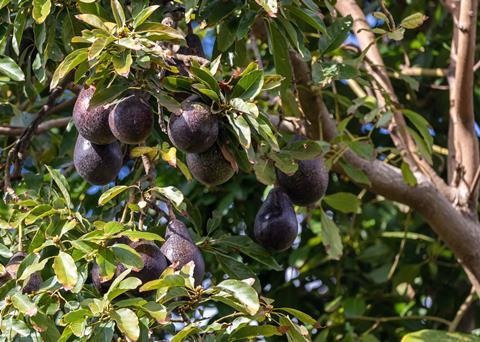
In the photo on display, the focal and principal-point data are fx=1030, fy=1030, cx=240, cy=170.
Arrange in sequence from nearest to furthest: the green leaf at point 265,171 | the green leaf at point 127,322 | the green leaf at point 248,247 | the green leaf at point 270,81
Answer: the green leaf at point 127,322
the green leaf at point 270,81
the green leaf at point 265,171
the green leaf at point 248,247

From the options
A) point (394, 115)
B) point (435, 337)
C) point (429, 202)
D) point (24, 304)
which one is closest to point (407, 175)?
point (429, 202)

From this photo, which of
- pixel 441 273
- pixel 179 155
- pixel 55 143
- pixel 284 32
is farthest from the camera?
pixel 441 273

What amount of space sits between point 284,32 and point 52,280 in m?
0.57

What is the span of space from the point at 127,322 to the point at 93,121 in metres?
0.31

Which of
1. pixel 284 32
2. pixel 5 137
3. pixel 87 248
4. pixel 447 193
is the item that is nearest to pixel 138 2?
pixel 284 32

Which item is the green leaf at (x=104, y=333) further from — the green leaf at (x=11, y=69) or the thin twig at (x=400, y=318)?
the thin twig at (x=400, y=318)

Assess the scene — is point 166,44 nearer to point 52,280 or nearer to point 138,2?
point 138,2

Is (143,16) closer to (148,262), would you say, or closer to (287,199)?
(148,262)

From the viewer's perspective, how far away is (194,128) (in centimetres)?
132

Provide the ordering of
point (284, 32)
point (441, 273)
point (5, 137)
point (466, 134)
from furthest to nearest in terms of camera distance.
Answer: point (441, 273) < point (466, 134) < point (5, 137) < point (284, 32)

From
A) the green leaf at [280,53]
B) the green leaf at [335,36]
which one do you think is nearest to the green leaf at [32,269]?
the green leaf at [280,53]

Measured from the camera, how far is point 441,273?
2730 mm

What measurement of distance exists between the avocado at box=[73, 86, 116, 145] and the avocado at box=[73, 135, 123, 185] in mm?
59

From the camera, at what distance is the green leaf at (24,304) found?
1.25 metres
